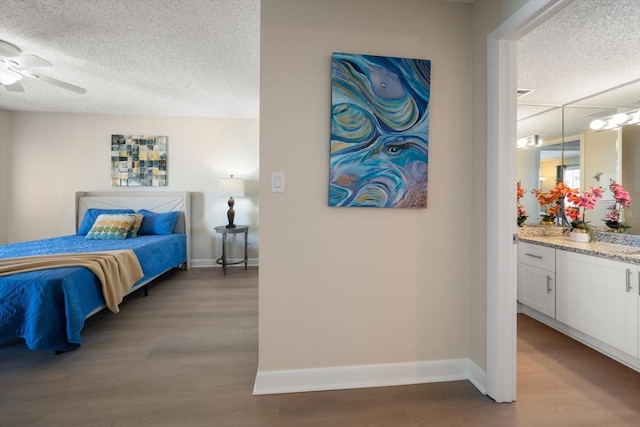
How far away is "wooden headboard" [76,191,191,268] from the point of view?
425 centimetres

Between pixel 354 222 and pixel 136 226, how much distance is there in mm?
3486

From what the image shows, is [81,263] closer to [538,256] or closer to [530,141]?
[538,256]

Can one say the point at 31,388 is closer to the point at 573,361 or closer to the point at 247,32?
the point at 247,32

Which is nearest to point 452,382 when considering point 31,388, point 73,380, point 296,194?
point 296,194

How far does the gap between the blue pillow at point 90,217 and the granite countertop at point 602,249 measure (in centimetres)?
501

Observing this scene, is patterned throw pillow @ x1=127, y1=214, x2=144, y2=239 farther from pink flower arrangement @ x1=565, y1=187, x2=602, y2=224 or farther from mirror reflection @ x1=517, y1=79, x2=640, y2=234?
pink flower arrangement @ x1=565, y1=187, x2=602, y2=224

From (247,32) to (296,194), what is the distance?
1548 mm

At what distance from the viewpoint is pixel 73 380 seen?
1.72m

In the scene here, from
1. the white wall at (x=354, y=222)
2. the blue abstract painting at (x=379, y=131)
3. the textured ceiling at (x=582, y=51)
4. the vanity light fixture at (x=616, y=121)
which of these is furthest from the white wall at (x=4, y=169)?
the vanity light fixture at (x=616, y=121)

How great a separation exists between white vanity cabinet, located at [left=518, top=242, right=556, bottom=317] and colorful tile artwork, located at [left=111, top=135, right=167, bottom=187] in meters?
4.84

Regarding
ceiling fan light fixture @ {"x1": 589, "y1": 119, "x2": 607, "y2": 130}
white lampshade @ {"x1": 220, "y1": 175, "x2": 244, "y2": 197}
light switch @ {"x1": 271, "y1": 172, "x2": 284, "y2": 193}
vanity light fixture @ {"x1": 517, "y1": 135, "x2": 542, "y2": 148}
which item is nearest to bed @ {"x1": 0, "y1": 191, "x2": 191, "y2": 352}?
white lampshade @ {"x1": 220, "y1": 175, "x2": 244, "y2": 197}

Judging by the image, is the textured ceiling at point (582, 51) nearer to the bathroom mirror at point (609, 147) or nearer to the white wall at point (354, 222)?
the bathroom mirror at point (609, 147)

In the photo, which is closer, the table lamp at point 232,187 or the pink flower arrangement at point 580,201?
the pink flower arrangement at point 580,201

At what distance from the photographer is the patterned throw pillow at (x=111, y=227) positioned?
3.58 m
